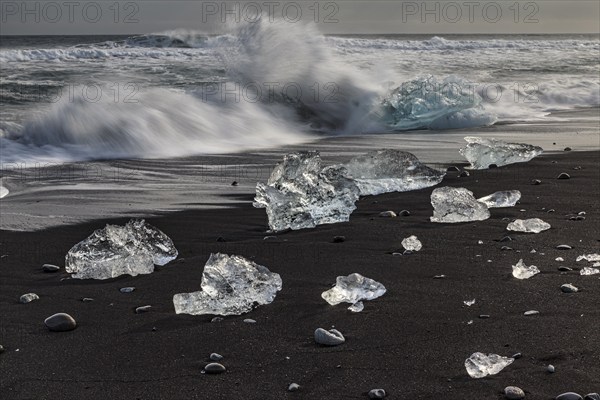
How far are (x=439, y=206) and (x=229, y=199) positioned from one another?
1570 mm

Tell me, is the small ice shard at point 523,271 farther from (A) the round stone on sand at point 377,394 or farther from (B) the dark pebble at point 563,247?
(A) the round stone on sand at point 377,394

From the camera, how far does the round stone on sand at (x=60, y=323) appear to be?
2.71 metres

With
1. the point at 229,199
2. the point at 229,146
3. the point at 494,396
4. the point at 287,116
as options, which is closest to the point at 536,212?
the point at 229,199

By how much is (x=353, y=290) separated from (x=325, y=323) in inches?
10.5

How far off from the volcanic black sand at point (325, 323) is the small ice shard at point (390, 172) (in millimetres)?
938

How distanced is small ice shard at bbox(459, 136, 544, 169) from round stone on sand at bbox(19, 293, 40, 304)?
12.8 feet

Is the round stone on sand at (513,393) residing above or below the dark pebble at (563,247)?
above

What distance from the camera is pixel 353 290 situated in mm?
2895

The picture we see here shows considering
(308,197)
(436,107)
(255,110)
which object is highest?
(308,197)

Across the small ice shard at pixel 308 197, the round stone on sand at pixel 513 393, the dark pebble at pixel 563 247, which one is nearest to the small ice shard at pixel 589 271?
the dark pebble at pixel 563 247

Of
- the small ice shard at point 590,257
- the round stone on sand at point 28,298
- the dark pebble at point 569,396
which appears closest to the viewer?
the dark pebble at point 569,396

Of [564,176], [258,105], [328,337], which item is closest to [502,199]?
[564,176]

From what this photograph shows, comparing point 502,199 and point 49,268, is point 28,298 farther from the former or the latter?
point 502,199

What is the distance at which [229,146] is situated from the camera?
8.32 metres
